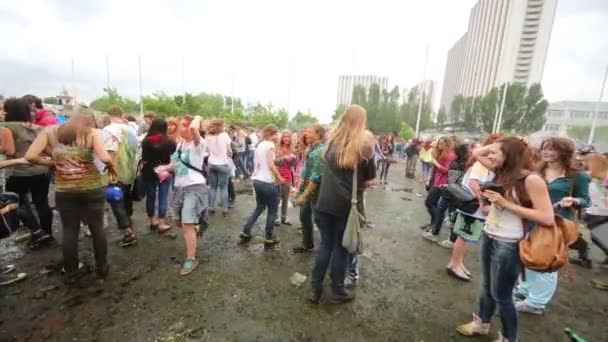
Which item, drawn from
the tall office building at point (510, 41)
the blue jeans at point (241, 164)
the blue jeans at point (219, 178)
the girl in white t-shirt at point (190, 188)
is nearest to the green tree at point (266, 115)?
the blue jeans at point (241, 164)

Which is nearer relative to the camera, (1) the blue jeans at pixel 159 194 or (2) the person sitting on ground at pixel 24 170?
(2) the person sitting on ground at pixel 24 170

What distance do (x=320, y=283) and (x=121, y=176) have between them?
3249 millimetres

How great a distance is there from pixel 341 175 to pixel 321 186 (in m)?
0.27

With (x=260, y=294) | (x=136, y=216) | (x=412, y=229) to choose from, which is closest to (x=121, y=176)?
(x=136, y=216)

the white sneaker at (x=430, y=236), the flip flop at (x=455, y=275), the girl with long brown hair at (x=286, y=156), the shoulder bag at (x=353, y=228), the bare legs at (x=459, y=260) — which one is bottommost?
the white sneaker at (x=430, y=236)

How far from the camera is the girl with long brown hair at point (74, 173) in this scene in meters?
2.74

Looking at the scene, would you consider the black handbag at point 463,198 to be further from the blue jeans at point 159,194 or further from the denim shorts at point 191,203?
the blue jeans at point 159,194

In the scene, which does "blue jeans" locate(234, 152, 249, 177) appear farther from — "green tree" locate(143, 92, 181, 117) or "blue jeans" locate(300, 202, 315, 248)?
"green tree" locate(143, 92, 181, 117)

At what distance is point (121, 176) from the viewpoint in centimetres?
405

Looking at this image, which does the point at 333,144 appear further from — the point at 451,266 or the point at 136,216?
the point at 136,216

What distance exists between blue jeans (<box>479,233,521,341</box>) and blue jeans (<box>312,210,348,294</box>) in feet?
3.91

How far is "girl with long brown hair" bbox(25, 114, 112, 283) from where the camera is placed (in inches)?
108

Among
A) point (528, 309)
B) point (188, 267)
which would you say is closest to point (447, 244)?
point (528, 309)

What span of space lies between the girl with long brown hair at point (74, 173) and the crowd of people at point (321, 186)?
0.03 ft
